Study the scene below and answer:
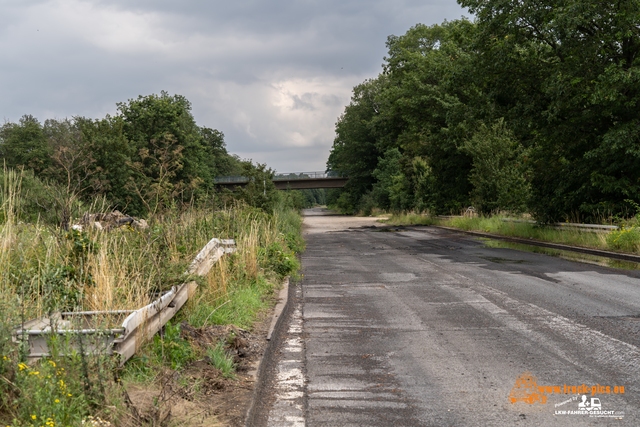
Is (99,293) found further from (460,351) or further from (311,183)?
(311,183)

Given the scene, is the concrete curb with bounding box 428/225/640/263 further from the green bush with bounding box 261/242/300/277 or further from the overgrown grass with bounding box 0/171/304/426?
the overgrown grass with bounding box 0/171/304/426

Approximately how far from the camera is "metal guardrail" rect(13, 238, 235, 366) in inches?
151

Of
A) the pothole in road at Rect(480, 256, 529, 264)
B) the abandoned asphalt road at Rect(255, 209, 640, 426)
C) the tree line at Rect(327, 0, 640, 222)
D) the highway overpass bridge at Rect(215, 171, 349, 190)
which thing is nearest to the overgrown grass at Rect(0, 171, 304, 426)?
the abandoned asphalt road at Rect(255, 209, 640, 426)

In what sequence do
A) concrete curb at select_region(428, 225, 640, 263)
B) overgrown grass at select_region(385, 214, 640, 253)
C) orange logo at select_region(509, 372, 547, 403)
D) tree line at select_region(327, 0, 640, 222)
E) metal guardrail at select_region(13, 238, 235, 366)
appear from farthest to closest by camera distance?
tree line at select_region(327, 0, 640, 222) < overgrown grass at select_region(385, 214, 640, 253) < concrete curb at select_region(428, 225, 640, 263) < orange logo at select_region(509, 372, 547, 403) < metal guardrail at select_region(13, 238, 235, 366)

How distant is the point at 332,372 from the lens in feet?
16.5

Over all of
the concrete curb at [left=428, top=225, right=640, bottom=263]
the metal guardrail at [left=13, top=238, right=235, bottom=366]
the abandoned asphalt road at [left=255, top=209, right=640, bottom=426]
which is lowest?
the concrete curb at [left=428, top=225, right=640, bottom=263]

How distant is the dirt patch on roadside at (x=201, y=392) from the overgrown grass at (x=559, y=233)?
12662 millimetres

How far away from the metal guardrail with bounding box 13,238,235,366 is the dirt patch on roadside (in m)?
0.36

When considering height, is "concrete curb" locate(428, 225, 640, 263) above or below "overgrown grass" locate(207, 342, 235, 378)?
below

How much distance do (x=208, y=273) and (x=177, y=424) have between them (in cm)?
426

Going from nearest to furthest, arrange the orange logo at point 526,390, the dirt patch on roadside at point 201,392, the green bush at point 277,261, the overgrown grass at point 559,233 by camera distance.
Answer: the dirt patch on roadside at point 201,392 → the orange logo at point 526,390 → the green bush at point 277,261 → the overgrown grass at point 559,233

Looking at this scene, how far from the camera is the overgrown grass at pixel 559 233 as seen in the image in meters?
14.0

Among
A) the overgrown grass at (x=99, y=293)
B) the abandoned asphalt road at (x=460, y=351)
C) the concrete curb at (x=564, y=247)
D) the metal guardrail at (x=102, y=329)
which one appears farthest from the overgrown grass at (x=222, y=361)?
the concrete curb at (x=564, y=247)

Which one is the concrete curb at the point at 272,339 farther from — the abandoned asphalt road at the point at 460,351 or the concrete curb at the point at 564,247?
the concrete curb at the point at 564,247
